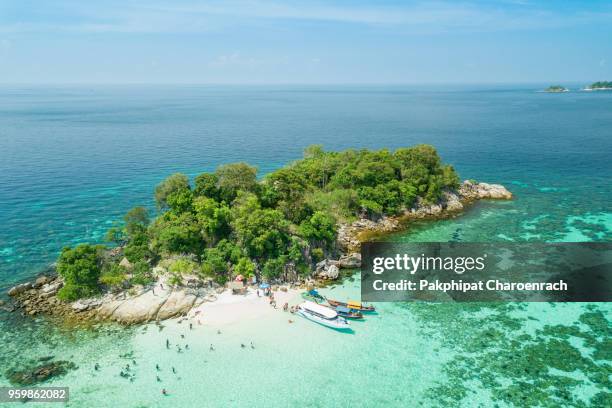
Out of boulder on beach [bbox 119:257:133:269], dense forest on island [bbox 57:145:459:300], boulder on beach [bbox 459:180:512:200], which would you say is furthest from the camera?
boulder on beach [bbox 459:180:512:200]

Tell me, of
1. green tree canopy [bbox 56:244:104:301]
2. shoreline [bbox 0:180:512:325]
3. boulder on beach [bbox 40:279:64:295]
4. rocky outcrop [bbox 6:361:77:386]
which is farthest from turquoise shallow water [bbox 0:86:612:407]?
boulder on beach [bbox 40:279:64:295]

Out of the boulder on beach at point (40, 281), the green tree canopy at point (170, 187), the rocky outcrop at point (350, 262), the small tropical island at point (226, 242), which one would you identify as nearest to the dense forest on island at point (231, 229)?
the green tree canopy at point (170, 187)

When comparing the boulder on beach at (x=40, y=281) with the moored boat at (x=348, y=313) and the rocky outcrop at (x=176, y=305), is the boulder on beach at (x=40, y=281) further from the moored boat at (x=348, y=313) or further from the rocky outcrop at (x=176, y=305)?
the moored boat at (x=348, y=313)

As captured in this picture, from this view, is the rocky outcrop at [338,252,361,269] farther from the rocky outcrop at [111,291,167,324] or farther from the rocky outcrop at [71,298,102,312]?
the rocky outcrop at [71,298,102,312]

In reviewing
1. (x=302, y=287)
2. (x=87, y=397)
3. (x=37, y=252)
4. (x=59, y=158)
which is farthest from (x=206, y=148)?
(x=87, y=397)

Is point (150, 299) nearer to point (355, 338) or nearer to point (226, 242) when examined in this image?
point (226, 242)

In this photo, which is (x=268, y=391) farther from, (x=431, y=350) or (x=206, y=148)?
(x=206, y=148)
